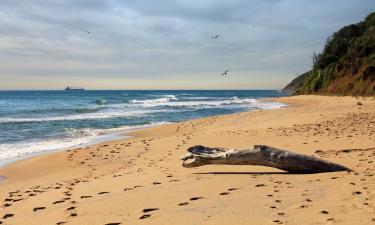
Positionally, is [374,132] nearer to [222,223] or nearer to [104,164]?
[104,164]

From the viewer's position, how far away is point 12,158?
1320 centimetres

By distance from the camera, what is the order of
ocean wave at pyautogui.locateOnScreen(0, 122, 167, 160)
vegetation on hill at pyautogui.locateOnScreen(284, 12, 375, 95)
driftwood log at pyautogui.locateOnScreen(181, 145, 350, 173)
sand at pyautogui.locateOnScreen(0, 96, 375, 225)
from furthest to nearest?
vegetation on hill at pyautogui.locateOnScreen(284, 12, 375, 95) < ocean wave at pyautogui.locateOnScreen(0, 122, 167, 160) < driftwood log at pyautogui.locateOnScreen(181, 145, 350, 173) < sand at pyautogui.locateOnScreen(0, 96, 375, 225)

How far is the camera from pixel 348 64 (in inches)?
1756

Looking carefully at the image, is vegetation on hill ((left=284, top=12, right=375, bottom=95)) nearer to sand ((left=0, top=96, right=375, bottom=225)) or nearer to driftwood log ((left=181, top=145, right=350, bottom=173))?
sand ((left=0, top=96, right=375, bottom=225))

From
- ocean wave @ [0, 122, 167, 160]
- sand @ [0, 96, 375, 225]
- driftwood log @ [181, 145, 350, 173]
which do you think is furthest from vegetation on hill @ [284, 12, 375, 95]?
driftwood log @ [181, 145, 350, 173]

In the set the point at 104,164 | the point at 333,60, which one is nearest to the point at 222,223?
the point at 104,164

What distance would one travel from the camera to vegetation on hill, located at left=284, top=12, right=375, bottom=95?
132 ft

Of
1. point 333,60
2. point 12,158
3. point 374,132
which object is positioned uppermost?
point 333,60

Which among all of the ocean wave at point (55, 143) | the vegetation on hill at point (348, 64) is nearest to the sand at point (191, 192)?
the ocean wave at point (55, 143)

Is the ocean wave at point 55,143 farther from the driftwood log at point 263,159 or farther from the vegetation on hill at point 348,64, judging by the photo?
the vegetation on hill at point 348,64

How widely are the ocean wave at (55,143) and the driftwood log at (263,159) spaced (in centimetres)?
780

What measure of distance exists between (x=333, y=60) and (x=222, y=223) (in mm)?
53059

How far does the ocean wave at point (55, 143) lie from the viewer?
47.1 feet

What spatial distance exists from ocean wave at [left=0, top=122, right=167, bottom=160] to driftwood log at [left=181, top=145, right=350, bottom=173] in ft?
25.6
